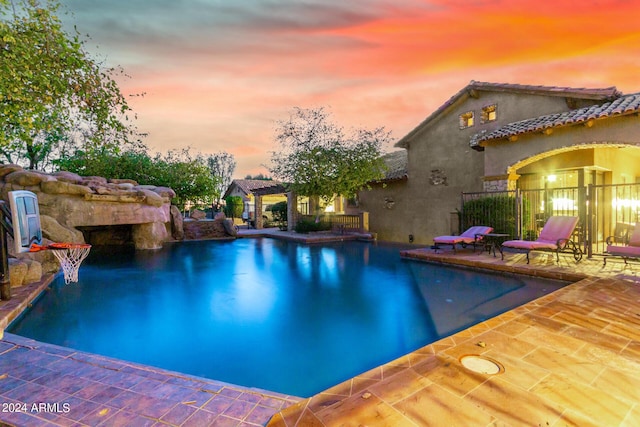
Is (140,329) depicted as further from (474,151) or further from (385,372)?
(474,151)

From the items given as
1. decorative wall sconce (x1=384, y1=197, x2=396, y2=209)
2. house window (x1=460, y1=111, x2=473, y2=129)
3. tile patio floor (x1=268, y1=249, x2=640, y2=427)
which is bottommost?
tile patio floor (x1=268, y1=249, x2=640, y2=427)

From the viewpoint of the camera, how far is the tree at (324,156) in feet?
54.0

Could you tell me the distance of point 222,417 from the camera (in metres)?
2.34

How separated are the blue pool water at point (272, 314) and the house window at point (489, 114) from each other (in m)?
7.00

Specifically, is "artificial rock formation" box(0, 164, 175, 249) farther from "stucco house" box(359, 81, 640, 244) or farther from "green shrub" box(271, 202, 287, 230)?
"stucco house" box(359, 81, 640, 244)

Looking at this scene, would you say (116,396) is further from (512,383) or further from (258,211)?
(258,211)

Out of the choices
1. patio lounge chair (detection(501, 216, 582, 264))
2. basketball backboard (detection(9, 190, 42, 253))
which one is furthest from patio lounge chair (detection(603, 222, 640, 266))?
basketball backboard (detection(9, 190, 42, 253))

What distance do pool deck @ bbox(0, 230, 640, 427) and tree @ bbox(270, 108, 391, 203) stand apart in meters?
13.0

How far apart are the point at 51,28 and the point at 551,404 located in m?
8.61

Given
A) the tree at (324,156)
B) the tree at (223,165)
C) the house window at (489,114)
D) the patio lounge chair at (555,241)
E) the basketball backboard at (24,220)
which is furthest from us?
the tree at (223,165)

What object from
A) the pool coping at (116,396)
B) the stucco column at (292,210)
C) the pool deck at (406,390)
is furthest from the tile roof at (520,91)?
the pool coping at (116,396)

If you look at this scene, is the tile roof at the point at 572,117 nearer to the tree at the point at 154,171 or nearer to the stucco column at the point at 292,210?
the stucco column at the point at 292,210

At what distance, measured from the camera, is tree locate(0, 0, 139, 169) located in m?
5.40

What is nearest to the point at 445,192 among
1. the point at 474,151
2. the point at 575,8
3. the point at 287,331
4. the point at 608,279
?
the point at 474,151
